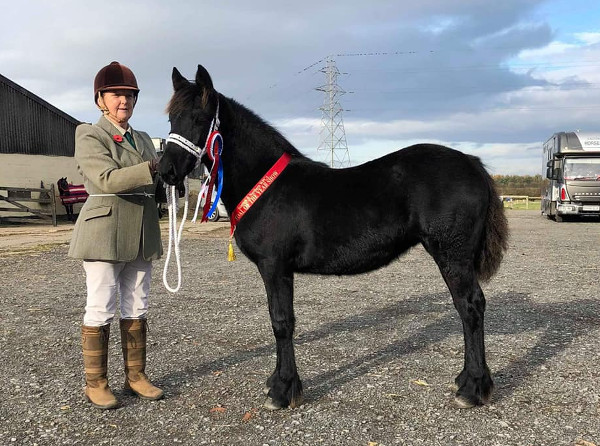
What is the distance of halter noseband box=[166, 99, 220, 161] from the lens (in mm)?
3418

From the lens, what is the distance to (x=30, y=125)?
→ 21.2m

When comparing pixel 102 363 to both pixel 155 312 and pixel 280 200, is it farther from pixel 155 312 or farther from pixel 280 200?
pixel 155 312

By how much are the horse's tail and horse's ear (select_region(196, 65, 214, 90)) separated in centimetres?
211

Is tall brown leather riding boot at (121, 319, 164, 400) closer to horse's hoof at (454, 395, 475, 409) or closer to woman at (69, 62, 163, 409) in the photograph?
woman at (69, 62, 163, 409)

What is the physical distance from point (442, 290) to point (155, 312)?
4150 mm

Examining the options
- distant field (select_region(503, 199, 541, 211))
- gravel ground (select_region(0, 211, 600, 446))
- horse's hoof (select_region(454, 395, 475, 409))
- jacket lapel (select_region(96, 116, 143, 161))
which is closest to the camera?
gravel ground (select_region(0, 211, 600, 446))

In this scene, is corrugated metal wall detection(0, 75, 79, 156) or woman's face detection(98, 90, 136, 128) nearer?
woman's face detection(98, 90, 136, 128)

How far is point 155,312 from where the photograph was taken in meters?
6.35

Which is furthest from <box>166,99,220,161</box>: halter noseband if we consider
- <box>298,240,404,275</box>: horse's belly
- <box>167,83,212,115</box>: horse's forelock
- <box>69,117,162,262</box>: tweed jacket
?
<box>298,240,404,275</box>: horse's belly

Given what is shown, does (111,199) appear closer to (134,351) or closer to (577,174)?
(134,351)

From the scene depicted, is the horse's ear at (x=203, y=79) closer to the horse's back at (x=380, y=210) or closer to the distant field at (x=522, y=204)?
the horse's back at (x=380, y=210)

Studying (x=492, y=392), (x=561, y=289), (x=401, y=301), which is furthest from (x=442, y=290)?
(x=492, y=392)

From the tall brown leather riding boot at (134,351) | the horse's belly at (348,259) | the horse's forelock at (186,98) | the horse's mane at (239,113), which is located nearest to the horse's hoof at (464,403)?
the horse's belly at (348,259)

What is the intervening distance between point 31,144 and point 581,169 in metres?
22.9
